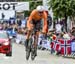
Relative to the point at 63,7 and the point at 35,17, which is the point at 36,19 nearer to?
the point at 35,17

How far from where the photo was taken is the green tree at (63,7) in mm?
32594

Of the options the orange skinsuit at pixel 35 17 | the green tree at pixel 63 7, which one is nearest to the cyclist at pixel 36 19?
the orange skinsuit at pixel 35 17

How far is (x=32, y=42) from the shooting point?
17.1m

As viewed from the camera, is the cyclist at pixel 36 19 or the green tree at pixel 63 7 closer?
the cyclist at pixel 36 19

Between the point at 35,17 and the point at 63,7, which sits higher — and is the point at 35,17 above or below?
above

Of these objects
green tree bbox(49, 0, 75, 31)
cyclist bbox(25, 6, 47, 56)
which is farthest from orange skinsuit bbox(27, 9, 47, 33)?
green tree bbox(49, 0, 75, 31)

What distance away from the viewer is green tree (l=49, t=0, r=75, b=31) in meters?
32.6

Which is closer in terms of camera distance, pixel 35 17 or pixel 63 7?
pixel 35 17

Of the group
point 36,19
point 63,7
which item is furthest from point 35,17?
point 63,7

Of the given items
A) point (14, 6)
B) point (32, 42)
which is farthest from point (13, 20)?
point (32, 42)

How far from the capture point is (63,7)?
108 feet

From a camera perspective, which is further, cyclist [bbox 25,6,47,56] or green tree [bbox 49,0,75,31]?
green tree [bbox 49,0,75,31]

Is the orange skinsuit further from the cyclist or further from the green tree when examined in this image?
the green tree

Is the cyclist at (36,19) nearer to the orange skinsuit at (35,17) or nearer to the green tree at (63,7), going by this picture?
the orange skinsuit at (35,17)
